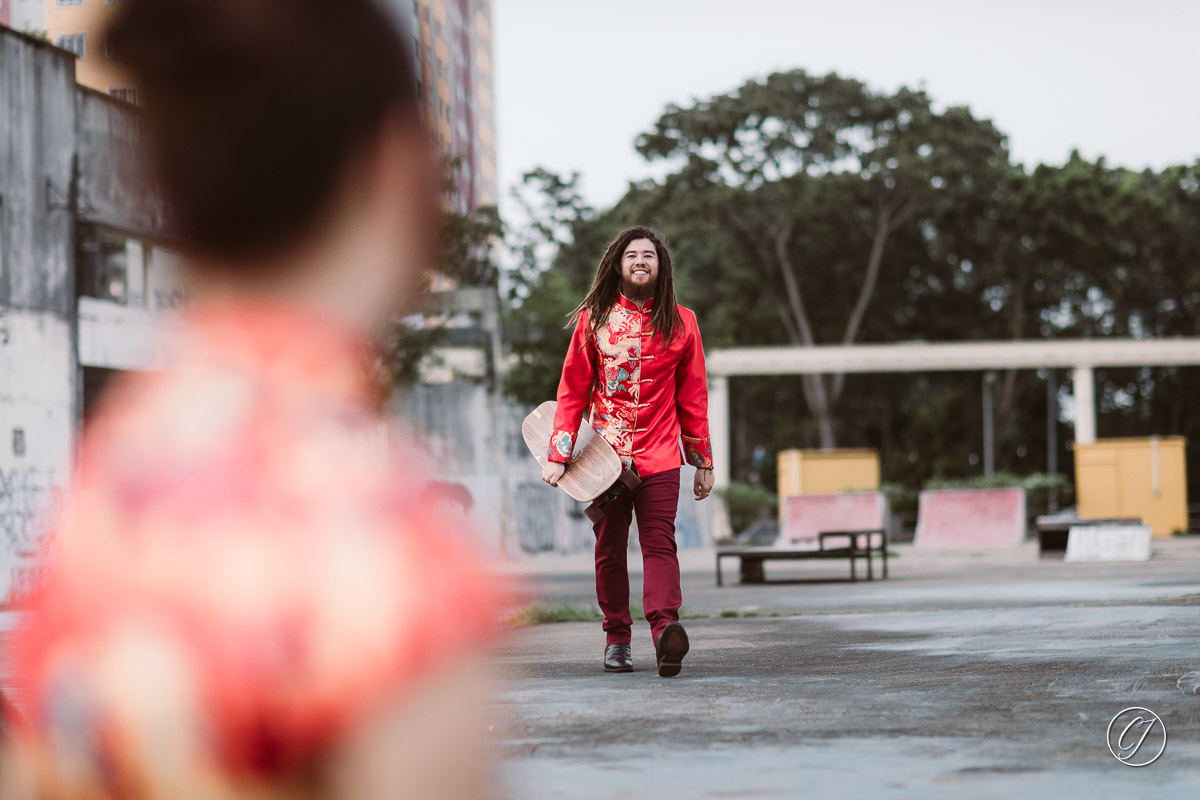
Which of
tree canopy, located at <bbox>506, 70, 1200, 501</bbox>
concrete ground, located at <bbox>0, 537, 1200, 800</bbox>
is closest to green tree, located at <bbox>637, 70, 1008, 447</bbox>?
tree canopy, located at <bbox>506, 70, 1200, 501</bbox>

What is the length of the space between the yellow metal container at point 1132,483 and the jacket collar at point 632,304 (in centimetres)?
2275

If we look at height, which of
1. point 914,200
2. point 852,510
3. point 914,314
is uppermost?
point 914,200

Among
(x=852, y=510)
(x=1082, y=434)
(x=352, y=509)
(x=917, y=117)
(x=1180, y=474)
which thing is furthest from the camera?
(x=917, y=117)

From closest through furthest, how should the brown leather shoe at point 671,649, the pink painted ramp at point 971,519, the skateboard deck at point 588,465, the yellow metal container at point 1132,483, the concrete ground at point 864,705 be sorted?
the concrete ground at point 864,705 → the brown leather shoe at point 671,649 → the skateboard deck at point 588,465 → the pink painted ramp at point 971,519 → the yellow metal container at point 1132,483

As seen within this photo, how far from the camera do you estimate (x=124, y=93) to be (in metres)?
0.83

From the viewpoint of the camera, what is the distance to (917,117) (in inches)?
1410

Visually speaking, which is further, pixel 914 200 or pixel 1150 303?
pixel 1150 303

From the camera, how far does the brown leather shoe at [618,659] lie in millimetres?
4812

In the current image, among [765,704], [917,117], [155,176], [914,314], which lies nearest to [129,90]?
[155,176]

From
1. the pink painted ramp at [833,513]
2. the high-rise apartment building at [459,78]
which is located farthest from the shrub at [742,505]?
the high-rise apartment building at [459,78]

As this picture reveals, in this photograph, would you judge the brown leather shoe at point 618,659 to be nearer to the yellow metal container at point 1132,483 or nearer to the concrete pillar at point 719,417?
the yellow metal container at point 1132,483

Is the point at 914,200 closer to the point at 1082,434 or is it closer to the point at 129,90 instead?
the point at 1082,434

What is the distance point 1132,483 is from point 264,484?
27.1 meters

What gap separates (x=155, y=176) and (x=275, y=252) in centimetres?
8
